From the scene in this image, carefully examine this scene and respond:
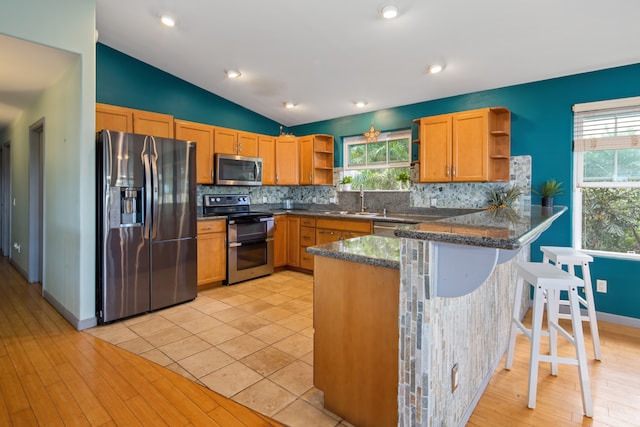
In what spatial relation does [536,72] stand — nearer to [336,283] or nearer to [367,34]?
[367,34]

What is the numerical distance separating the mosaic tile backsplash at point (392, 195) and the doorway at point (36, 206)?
2084 millimetres

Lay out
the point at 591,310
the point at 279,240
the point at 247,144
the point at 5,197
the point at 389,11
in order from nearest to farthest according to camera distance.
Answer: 1. the point at 591,310
2. the point at 389,11
3. the point at 247,144
4. the point at 279,240
5. the point at 5,197

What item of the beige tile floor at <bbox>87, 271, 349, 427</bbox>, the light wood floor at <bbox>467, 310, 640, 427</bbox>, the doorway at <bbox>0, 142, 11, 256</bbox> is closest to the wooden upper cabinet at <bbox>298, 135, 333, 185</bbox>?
the beige tile floor at <bbox>87, 271, 349, 427</bbox>

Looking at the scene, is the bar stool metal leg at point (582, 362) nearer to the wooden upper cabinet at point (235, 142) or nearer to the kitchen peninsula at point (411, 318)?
the kitchen peninsula at point (411, 318)

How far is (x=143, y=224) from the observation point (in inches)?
123

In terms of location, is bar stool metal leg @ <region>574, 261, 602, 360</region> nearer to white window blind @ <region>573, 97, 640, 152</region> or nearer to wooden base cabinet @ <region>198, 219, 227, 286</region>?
white window blind @ <region>573, 97, 640, 152</region>

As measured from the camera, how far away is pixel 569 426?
1.70m

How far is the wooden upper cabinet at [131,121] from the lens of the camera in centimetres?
343

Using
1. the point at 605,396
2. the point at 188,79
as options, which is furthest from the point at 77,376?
the point at 188,79

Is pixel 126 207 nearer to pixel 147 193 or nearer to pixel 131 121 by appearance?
pixel 147 193

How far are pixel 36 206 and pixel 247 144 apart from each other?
2.96 meters

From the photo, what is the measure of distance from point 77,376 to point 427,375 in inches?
88.7

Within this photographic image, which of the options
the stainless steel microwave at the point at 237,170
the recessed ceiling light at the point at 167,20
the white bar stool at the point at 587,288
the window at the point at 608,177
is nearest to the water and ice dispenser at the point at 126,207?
the stainless steel microwave at the point at 237,170

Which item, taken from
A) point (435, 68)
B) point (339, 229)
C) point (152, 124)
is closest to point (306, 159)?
point (339, 229)
